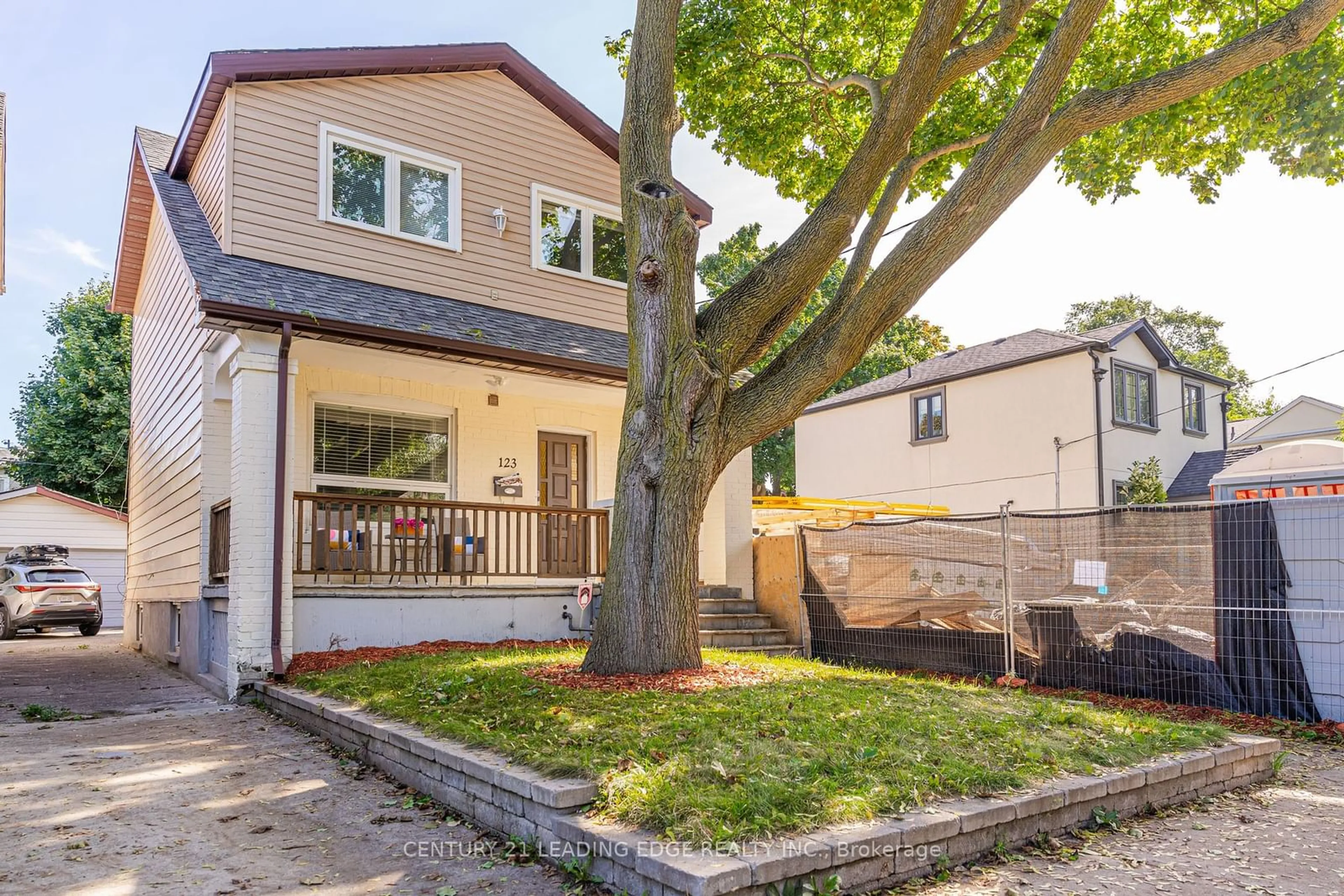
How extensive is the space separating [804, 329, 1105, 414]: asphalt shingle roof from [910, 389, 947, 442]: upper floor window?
1.15 ft

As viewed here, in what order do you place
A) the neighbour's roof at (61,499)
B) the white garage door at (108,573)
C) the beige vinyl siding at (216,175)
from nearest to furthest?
the beige vinyl siding at (216,175), the neighbour's roof at (61,499), the white garage door at (108,573)

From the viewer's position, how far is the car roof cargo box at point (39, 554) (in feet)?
68.5

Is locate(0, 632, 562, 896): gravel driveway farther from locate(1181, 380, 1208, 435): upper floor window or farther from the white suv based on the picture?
locate(1181, 380, 1208, 435): upper floor window

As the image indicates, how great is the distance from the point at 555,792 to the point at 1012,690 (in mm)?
4884

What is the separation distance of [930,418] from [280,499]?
18057 mm

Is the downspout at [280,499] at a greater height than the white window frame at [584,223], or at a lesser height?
lesser

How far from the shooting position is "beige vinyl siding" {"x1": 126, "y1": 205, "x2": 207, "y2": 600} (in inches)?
425

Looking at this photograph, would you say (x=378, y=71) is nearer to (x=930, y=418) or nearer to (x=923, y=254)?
(x=923, y=254)

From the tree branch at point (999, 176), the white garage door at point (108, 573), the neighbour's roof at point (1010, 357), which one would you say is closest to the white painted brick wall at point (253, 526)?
the tree branch at point (999, 176)

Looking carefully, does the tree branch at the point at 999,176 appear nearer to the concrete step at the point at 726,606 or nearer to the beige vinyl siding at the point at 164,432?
the concrete step at the point at 726,606

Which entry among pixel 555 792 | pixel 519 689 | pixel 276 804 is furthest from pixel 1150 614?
pixel 276 804

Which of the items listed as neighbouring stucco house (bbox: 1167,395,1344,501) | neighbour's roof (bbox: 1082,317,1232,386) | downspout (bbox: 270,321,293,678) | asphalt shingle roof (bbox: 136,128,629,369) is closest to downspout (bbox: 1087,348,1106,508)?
neighbour's roof (bbox: 1082,317,1232,386)

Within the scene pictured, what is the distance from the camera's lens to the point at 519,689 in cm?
613

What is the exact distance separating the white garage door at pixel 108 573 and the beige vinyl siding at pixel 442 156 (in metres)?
18.1
